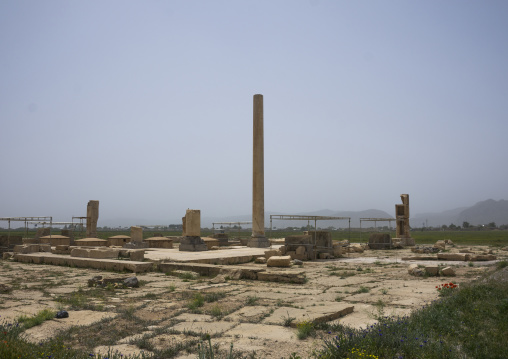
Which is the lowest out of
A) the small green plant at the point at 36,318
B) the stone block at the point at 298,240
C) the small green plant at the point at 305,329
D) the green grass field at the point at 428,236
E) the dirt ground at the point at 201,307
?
the green grass field at the point at 428,236

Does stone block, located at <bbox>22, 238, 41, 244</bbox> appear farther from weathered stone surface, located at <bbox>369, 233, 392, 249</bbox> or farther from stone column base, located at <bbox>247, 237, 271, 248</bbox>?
weathered stone surface, located at <bbox>369, 233, 392, 249</bbox>

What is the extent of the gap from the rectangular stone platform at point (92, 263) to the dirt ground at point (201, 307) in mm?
780

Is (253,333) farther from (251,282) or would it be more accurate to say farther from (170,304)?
(251,282)

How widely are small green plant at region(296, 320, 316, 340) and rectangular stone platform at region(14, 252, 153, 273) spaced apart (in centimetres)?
782

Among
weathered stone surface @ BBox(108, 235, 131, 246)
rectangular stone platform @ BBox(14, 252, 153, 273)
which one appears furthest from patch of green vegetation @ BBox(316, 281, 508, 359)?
weathered stone surface @ BBox(108, 235, 131, 246)

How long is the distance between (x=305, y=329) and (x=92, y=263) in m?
10.3

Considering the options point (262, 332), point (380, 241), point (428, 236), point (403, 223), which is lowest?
point (428, 236)

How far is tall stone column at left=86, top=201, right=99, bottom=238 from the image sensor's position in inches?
1134

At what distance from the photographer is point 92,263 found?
13.6 metres

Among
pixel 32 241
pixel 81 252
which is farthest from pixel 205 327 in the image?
pixel 32 241

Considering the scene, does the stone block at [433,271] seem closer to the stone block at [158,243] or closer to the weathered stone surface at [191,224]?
the weathered stone surface at [191,224]

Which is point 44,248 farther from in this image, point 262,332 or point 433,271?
point 262,332

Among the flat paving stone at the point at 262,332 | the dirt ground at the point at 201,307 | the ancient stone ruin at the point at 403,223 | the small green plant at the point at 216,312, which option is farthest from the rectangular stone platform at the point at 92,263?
the ancient stone ruin at the point at 403,223

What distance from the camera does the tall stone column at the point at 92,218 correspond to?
28.8 m
